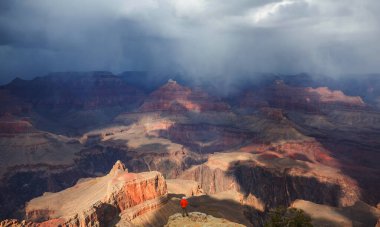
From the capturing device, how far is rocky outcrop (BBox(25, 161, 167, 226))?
65.6 metres


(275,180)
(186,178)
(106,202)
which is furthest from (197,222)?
(186,178)

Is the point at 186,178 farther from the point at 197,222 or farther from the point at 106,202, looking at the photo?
the point at 197,222

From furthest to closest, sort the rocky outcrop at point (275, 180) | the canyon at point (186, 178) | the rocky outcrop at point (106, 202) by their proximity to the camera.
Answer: the rocky outcrop at point (275, 180), the canyon at point (186, 178), the rocky outcrop at point (106, 202)

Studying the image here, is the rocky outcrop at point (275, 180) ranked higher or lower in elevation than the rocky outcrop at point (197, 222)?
lower

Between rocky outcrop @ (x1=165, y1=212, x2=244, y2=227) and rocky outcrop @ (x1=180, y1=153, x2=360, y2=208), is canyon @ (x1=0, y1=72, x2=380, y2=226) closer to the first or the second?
rocky outcrop @ (x1=180, y1=153, x2=360, y2=208)

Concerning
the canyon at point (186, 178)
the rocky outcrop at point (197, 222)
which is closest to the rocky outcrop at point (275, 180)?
the canyon at point (186, 178)

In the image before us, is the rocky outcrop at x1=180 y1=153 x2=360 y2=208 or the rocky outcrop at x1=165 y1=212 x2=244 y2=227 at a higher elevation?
the rocky outcrop at x1=165 y1=212 x2=244 y2=227

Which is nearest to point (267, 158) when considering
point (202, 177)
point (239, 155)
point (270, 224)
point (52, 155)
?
point (239, 155)

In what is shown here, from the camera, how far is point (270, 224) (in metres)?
35.8

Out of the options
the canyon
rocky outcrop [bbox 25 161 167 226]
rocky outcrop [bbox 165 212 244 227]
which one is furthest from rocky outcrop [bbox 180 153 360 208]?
rocky outcrop [bbox 165 212 244 227]

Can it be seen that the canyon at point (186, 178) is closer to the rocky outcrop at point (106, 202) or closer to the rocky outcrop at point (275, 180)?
the rocky outcrop at point (106, 202)

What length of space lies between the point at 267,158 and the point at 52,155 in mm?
82894

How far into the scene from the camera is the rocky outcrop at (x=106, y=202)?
65562mm

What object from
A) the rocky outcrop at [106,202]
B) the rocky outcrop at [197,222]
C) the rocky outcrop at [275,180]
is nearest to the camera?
the rocky outcrop at [197,222]
